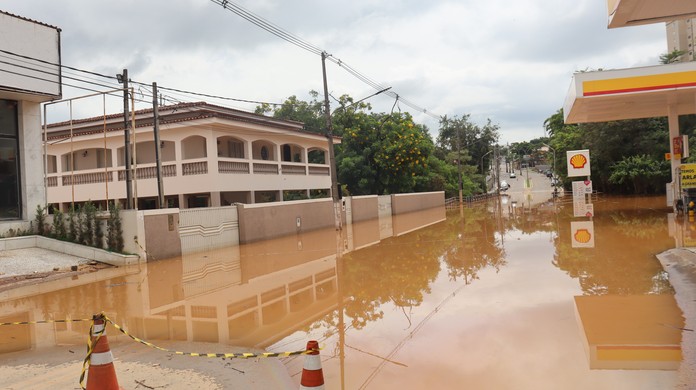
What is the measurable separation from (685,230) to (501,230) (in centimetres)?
656

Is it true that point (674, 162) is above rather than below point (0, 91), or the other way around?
below

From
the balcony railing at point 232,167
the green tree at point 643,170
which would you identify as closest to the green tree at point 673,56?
the green tree at point 643,170

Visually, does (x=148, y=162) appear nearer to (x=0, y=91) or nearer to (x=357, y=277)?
(x=0, y=91)

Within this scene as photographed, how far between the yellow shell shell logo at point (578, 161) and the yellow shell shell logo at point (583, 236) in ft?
69.8

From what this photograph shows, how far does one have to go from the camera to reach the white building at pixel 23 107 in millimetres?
15750

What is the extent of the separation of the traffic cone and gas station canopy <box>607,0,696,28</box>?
26.1ft

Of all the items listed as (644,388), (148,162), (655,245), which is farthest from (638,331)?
(148,162)

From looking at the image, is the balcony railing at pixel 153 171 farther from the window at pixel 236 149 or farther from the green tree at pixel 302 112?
the green tree at pixel 302 112

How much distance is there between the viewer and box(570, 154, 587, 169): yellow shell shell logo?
38094mm

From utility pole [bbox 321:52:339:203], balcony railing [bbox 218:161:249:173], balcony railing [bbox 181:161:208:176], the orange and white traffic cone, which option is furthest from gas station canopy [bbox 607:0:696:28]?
balcony railing [bbox 181:161:208:176]

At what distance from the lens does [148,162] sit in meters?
25.9

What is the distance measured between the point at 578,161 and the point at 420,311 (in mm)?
34582

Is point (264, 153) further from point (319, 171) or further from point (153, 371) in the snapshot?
point (153, 371)

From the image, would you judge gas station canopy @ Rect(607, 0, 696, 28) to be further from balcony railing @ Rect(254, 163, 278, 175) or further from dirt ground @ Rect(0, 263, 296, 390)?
balcony railing @ Rect(254, 163, 278, 175)
